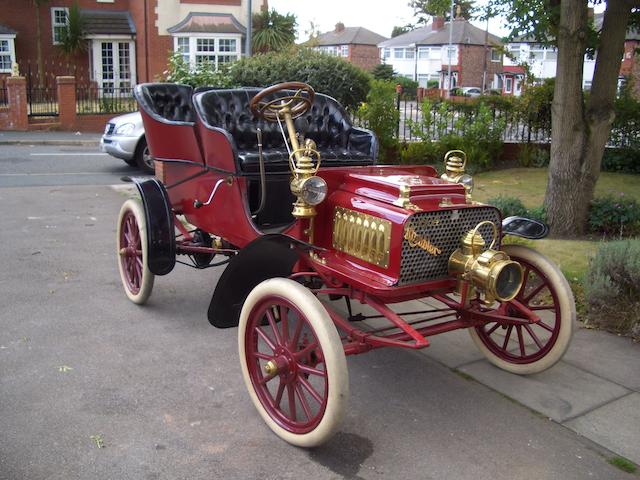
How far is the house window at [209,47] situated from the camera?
2975cm

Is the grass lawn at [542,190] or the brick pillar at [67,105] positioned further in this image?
the brick pillar at [67,105]

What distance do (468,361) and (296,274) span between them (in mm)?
1404

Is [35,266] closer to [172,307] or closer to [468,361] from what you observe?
[172,307]

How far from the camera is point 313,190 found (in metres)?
3.62

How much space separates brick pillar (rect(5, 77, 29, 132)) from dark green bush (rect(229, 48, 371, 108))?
29.9ft

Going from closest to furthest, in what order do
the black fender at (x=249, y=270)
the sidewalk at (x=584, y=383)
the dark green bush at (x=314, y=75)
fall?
1. the sidewalk at (x=584, y=383)
2. the black fender at (x=249, y=270)
3. the dark green bush at (x=314, y=75)

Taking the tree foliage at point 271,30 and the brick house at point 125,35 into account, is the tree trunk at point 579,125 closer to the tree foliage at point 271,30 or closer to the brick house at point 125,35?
the tree foliage at point 271,30

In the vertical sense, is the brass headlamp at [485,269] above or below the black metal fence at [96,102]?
below

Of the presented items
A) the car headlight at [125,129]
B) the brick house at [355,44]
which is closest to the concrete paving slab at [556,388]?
the car headlight at [125,129]

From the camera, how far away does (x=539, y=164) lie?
37.2 feet

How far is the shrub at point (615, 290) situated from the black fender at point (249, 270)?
236cm

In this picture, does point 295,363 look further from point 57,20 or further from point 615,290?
point 57,20

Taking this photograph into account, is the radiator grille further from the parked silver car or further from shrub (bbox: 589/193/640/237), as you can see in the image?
the parked silver car

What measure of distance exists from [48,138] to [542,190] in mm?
13611
